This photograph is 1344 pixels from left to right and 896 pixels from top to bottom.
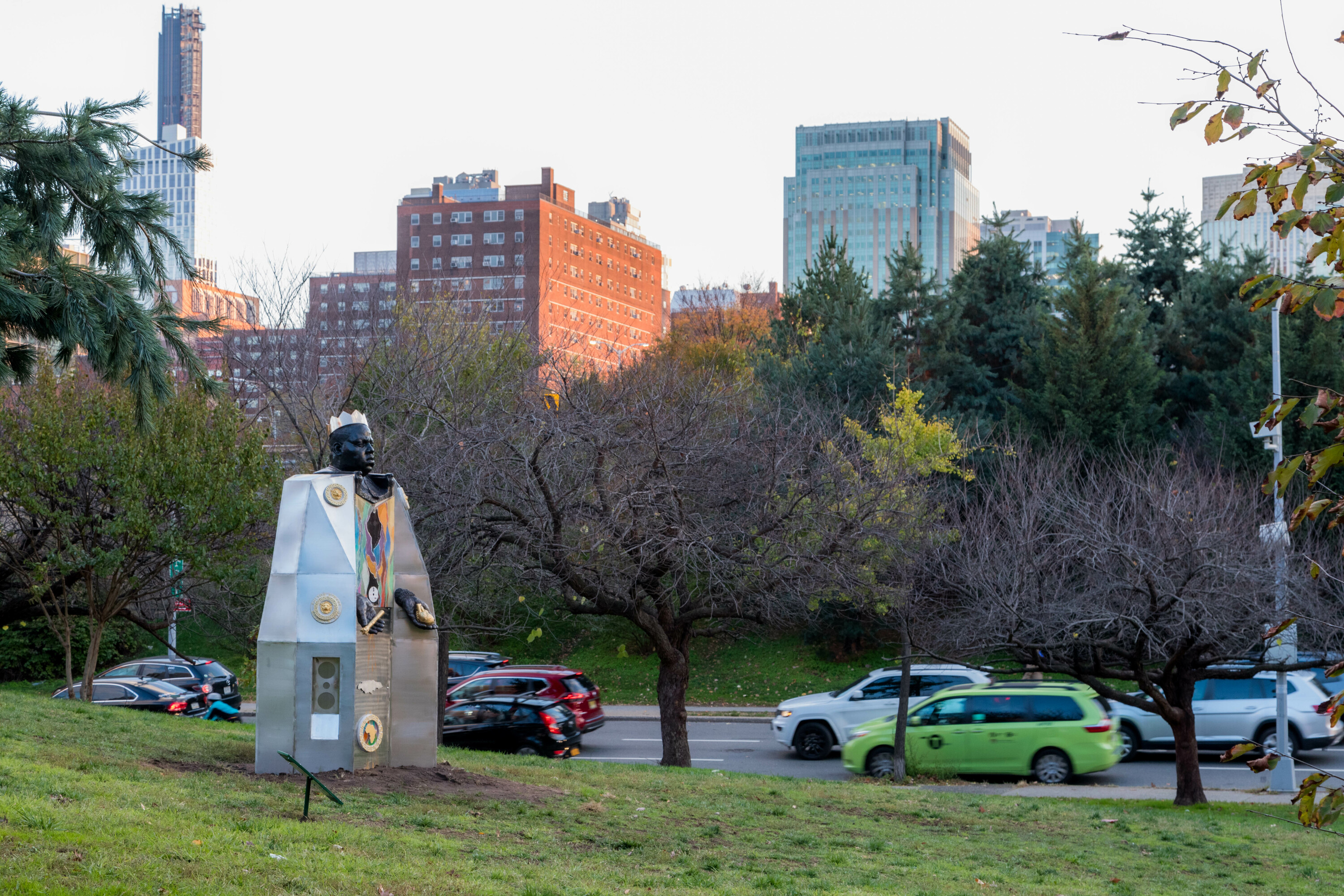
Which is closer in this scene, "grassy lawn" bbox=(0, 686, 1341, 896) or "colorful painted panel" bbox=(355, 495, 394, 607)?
"grassy lawn" bbox=(0, 686, 1341, 896)

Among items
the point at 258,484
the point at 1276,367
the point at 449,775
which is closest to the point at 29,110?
the point at 449,775

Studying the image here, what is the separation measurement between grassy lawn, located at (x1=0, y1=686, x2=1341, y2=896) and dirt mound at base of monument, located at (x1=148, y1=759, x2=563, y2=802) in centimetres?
10

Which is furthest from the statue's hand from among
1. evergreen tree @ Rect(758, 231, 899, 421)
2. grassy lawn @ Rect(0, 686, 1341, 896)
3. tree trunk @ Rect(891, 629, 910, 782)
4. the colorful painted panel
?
evergreen tree @ Rect(758, 231, 899, 421)

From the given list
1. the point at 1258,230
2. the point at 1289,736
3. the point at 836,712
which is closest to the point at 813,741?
the point at 836,712

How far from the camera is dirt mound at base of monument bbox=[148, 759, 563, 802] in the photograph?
1119 cm

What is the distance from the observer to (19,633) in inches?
1341

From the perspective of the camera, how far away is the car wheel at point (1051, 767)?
1881 centimetres

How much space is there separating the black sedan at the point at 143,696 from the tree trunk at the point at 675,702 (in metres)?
11.4

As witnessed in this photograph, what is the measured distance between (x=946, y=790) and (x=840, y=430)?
10430 millimetres

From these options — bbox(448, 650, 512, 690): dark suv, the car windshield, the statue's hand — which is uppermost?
the statue's hand

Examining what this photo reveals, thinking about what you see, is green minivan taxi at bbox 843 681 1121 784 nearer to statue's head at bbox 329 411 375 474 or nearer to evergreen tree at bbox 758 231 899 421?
evergreen tree at bbox 758 231 899 421

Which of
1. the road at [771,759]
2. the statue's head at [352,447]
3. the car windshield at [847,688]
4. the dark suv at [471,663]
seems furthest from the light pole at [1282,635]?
the dark suv at [471,663]

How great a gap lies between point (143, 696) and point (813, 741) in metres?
13.5

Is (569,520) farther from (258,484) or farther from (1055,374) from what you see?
(1055,374)
